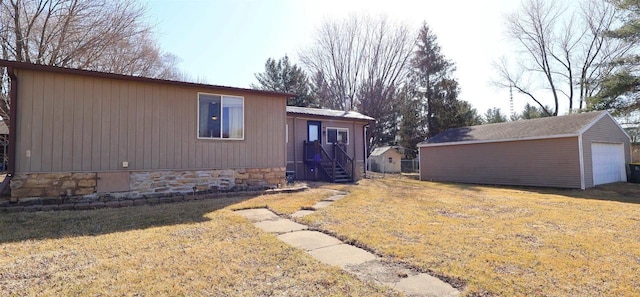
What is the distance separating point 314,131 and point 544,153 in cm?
915

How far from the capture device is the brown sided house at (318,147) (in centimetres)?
1266

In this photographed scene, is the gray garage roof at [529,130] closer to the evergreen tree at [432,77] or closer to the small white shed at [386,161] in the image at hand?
the small white shed at [386,161]

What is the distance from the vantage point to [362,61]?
24.8m

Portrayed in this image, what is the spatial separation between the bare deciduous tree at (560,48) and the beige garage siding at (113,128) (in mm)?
22396

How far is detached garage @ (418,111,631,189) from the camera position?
454 inches

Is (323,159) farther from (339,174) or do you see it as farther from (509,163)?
(509,163)

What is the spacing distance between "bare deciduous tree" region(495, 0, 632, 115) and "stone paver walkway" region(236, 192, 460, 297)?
22614 millimetres

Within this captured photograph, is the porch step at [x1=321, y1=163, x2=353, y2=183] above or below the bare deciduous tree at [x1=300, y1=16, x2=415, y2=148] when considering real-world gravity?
below

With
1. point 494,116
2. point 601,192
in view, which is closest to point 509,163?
point 601,192

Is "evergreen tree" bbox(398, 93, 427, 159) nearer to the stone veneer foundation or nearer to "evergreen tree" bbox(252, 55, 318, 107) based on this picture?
"evergreen tree" bbox(252, 55, 318, 107)

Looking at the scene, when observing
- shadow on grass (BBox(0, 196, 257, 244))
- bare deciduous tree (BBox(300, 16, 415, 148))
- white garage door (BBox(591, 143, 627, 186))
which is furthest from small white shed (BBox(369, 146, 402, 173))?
shadow on grass (BBox(0, 196, 257, 244))

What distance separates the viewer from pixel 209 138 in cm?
795

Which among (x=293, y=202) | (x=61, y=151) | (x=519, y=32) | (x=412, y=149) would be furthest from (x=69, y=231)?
(x=519, y=32)

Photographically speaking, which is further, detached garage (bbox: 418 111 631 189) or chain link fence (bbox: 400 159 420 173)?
chain link fence (bbox: 400 159 420 173)
